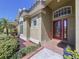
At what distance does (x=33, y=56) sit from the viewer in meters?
11.5

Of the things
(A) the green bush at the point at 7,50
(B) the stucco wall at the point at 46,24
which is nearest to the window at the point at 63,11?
(B) the stucco wall at the point at 46,24

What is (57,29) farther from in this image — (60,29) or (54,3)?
(54,3)

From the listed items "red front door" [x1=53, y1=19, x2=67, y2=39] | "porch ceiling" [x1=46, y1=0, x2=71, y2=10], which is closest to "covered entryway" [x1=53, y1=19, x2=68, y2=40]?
"red front door" [x1=53, y1=19, x2=67, y2=39]

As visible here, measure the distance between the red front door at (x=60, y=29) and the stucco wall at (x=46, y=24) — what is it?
67 centimetres

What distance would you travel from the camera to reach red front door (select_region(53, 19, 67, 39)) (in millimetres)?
14381

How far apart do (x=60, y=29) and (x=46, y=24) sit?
231 centimetres

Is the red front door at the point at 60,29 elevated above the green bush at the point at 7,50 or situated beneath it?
elevated above

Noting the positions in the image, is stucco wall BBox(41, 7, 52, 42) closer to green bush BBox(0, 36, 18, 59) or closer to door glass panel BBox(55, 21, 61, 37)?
door glass panel BBox(55, 21, 61, 37)

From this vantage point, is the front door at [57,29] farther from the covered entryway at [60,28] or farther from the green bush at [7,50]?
the green bush at [7,50]

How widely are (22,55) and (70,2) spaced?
7036 millimetres

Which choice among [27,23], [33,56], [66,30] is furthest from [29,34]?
[33,56]

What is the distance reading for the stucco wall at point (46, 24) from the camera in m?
16.7

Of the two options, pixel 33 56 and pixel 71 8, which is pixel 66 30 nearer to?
pixel 71 8

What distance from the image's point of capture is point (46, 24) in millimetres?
16906
